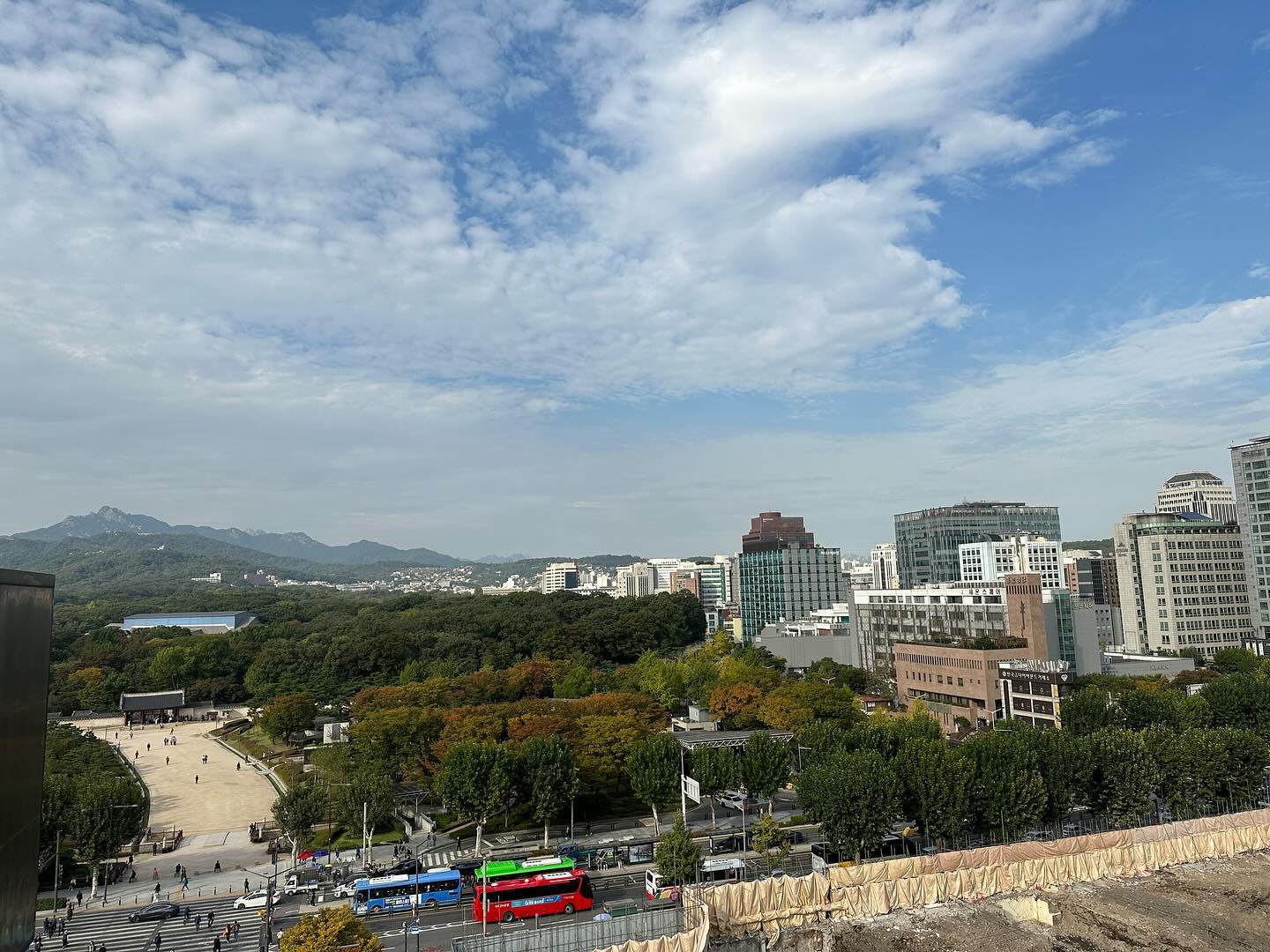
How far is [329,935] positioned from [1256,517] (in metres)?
116

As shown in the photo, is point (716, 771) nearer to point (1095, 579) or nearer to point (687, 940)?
point (687, 940)

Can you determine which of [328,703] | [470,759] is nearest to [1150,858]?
[470,759]

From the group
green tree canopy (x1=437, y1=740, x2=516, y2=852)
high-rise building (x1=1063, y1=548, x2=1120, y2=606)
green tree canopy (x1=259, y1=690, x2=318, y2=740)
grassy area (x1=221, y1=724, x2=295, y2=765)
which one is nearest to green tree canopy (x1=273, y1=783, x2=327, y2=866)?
green tree canopy (x1=437, y1=740, x2=516, y2=852)

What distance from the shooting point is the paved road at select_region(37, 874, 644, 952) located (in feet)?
99.2

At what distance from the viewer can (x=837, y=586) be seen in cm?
14938

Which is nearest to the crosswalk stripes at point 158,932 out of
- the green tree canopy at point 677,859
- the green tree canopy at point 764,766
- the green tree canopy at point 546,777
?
the green tree canopy at point 546,777

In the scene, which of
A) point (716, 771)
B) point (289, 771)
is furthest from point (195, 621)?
point (716, 771)

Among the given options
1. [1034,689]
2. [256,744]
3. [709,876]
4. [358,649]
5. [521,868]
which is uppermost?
[358,649]

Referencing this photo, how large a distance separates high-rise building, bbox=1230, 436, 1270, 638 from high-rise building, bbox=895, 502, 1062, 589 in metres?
50.5

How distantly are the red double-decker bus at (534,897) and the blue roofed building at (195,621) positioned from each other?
129 m

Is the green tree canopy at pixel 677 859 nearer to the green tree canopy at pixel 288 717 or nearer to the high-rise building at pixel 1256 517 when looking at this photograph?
the green tree canopy at pixel 288 717

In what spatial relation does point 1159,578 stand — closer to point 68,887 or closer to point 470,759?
point 470,759

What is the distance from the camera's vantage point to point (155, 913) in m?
33.6

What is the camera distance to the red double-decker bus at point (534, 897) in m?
32.2
